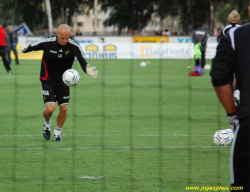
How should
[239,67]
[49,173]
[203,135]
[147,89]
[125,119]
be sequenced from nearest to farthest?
[239,67], [49,173], [203,135], [125,119], [147,89]

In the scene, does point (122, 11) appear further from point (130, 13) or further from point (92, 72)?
point (92, 72)

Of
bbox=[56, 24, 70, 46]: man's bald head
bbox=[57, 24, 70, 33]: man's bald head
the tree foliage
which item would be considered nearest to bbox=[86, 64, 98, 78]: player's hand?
bbox=[56, 24, 70, 46]: man's bald head

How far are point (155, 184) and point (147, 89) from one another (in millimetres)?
11322

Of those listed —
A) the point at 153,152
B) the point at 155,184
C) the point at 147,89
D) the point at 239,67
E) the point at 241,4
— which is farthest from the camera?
the point at 241,4

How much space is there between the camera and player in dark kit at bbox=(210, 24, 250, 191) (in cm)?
346

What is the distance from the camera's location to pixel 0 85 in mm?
17984

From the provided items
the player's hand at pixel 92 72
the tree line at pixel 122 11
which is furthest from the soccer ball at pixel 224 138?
the tree line at pixel 122 11

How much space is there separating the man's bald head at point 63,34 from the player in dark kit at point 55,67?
17 mm

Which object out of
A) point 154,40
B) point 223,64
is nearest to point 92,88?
point 223,64

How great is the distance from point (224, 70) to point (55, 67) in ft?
17.4

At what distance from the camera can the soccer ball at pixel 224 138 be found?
7.73m

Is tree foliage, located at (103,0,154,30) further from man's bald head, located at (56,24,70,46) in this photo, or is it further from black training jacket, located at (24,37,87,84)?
man's bald head, located at (56,24,70,46)

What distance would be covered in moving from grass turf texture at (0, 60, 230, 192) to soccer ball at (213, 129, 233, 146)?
92 mm

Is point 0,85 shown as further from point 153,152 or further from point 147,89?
point 153,152
